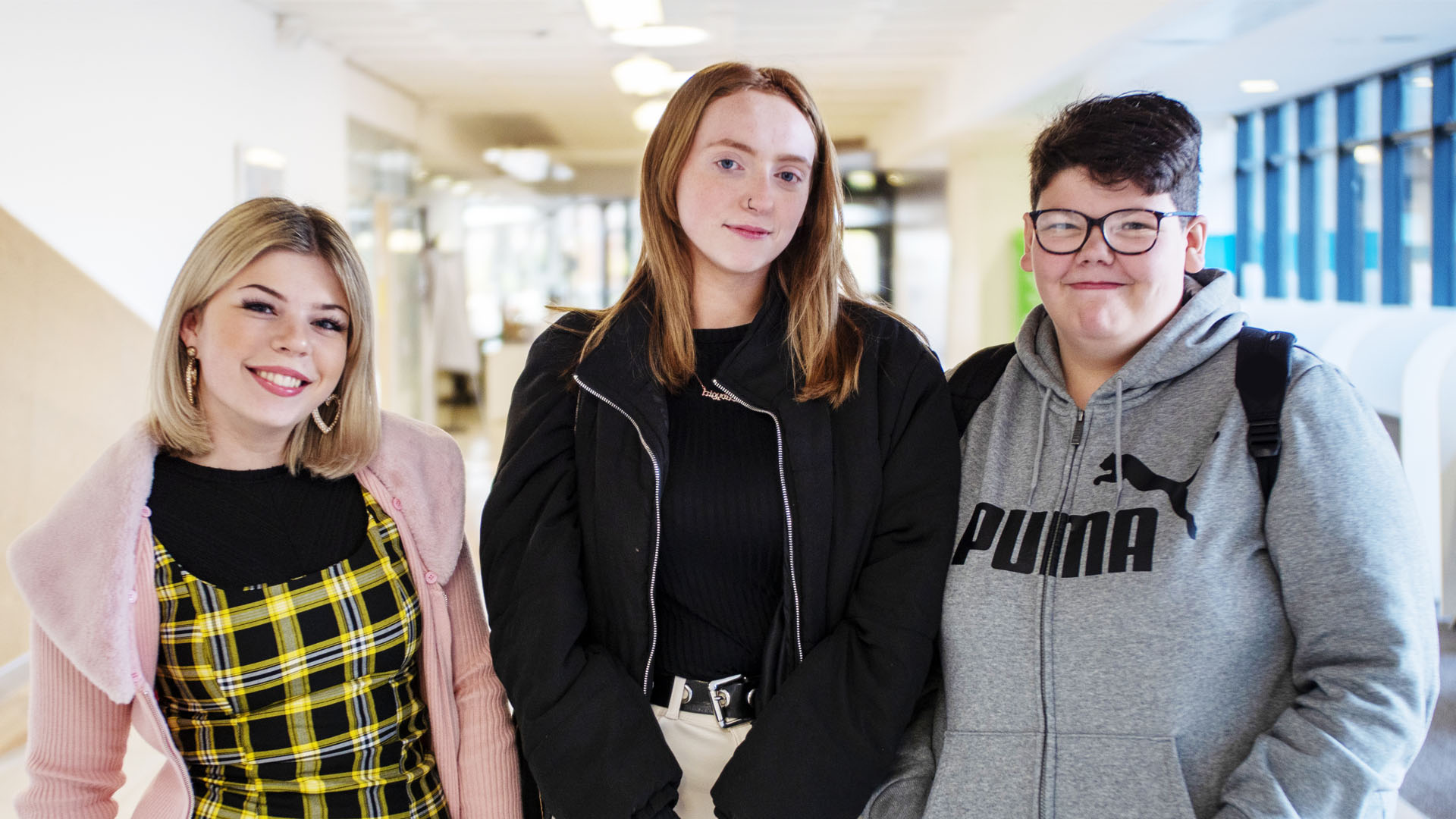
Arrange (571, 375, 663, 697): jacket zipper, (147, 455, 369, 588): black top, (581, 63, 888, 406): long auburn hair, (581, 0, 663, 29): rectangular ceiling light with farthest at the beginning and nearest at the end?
(581, 0, 663, 29): rectangular ceiling light < (581, 63, 888, 406): long auburn hair < (571, 375, 663, 697): jacket zipper < (147, 455, 369, 588): black top

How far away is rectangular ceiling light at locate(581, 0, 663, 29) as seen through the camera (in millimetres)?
6938

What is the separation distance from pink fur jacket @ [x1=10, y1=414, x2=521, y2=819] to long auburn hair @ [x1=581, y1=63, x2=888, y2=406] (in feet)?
1.59

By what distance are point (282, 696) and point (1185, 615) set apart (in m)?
1.27

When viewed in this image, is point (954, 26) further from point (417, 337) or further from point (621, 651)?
→ point (621, 651)

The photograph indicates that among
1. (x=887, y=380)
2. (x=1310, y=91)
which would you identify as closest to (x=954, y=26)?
(x=1310, y=91)

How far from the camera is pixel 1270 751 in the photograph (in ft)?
4.53

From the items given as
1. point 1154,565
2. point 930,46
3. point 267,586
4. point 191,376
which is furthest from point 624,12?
point 1154,565

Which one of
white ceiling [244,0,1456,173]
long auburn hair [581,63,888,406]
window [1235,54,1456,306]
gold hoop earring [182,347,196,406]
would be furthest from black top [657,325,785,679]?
window [1235,54,1456,306]

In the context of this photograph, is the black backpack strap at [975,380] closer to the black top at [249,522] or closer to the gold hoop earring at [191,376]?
the black top at [249,522]

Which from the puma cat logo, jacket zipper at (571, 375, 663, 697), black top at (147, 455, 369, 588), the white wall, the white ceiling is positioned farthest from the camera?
the white ceiling

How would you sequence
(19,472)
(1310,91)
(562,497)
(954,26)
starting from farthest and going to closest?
(1310,91) → (954,26) → (19,472) → (562,497)

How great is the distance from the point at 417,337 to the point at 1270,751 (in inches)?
436

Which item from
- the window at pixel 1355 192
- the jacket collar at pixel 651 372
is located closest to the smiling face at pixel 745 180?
the jacket collar at pixel 651 372

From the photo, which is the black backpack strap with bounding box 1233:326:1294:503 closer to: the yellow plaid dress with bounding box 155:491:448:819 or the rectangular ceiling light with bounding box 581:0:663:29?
the yellow plaid dress with bounding box 155:491:448:819
